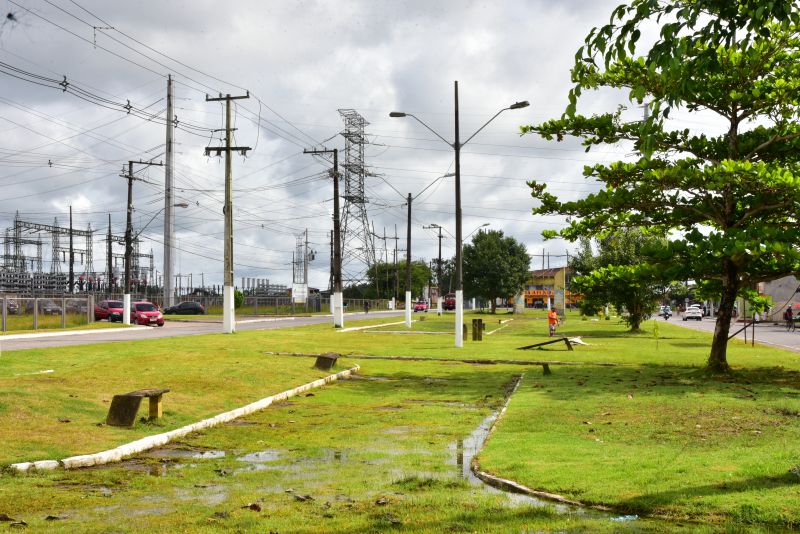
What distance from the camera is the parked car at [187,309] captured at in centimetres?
7312

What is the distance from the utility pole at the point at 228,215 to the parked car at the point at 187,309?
35.0m

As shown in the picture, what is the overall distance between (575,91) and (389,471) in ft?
15.7

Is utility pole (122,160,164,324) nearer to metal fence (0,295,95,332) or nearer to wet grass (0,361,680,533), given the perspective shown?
metal fence (0,295,95,332)

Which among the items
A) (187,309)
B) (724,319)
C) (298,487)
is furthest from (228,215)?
(187,309)

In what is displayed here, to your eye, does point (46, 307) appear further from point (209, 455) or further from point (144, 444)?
point (209, 455)

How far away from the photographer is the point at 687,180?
17250mm

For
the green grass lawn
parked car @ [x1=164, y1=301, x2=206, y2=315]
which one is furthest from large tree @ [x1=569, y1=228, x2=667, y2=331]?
parked car @ [x1=164, y1=301, x2=206, y2=315]

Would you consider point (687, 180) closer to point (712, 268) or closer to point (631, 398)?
point (712, 268)

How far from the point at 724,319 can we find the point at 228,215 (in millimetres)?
25715

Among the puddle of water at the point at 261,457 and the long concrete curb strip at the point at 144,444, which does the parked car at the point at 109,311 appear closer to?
the long concrete curb strip at the point at 144,444

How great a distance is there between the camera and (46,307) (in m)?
40.9

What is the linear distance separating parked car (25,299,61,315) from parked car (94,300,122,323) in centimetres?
1351

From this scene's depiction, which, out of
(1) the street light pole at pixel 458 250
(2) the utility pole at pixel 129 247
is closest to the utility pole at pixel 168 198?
(2) the utility pole at pixel 129 247

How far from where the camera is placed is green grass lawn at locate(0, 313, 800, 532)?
6.59m
